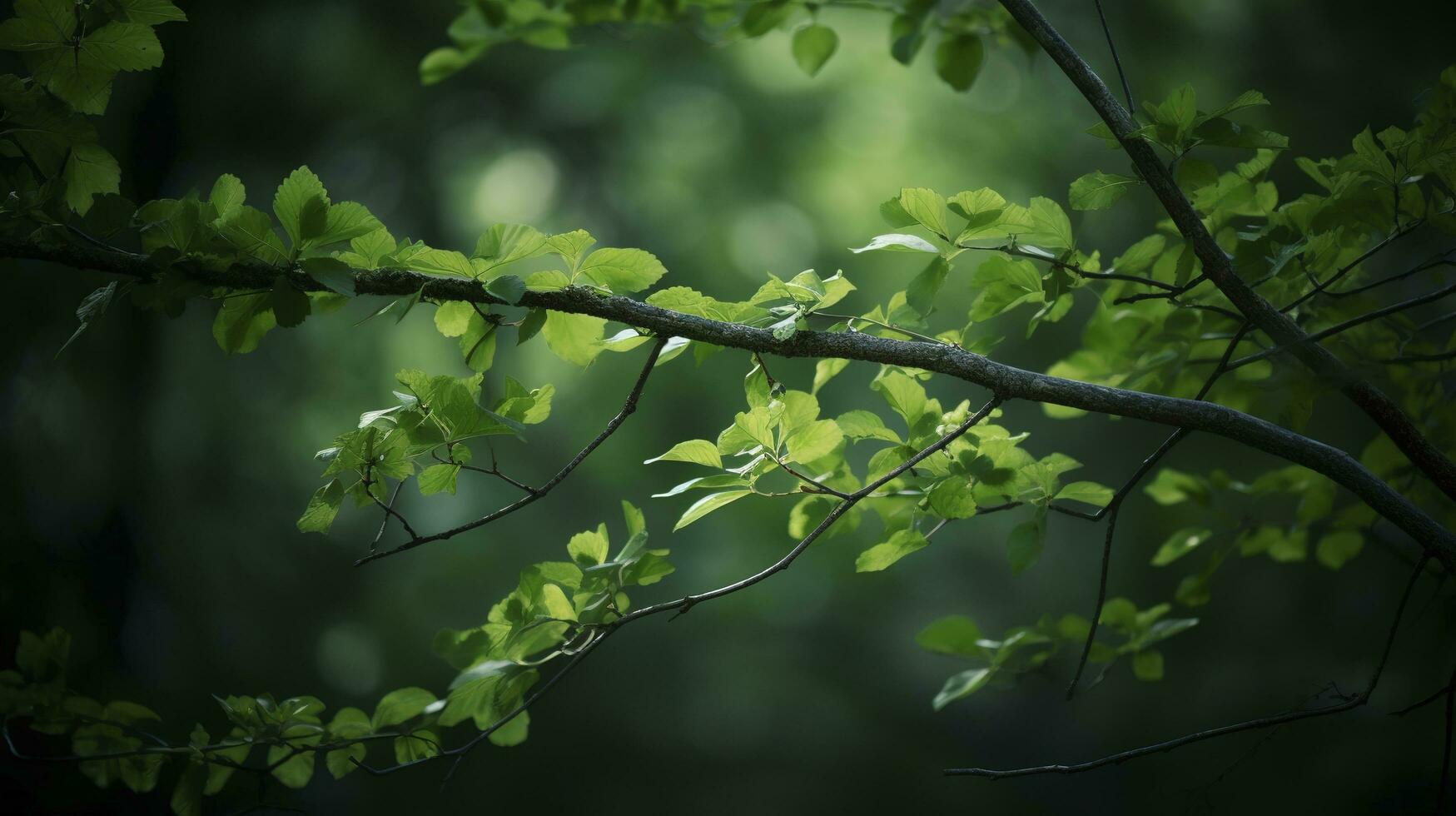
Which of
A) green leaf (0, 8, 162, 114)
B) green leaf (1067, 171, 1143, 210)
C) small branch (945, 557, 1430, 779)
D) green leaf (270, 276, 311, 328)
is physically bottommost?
small branch (945, 557, 1430, 779)

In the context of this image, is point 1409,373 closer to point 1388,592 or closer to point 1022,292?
point 1022,292

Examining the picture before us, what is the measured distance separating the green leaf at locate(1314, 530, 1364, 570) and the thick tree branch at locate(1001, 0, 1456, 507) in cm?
40

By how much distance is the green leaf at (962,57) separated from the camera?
0.54m

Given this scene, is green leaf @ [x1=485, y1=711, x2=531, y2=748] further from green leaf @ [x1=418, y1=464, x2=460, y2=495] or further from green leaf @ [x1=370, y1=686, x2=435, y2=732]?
green leaf @ [x1=418, y1=464, x2=460, y2=495]

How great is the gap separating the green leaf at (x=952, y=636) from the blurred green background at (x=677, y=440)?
170 centimetres

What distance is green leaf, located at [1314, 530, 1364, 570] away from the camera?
96cm

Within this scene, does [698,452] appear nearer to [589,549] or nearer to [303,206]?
[589,549]

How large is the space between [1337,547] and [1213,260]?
0.61m

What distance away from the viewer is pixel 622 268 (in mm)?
550

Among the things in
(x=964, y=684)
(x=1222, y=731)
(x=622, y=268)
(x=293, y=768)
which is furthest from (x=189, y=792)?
(x=1222, y=731)

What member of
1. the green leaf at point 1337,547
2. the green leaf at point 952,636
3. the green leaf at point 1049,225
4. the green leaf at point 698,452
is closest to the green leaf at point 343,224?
the green leaf at point 698,452

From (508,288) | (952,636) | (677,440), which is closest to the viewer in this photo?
(508,288)

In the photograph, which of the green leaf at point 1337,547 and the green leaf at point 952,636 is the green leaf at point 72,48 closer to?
the green leaf at point 952,636

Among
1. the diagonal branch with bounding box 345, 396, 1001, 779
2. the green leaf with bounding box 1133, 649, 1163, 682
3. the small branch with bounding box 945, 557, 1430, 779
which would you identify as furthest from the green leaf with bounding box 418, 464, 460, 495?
the green leaf with bounding box 1133, 649, 1163, 682
